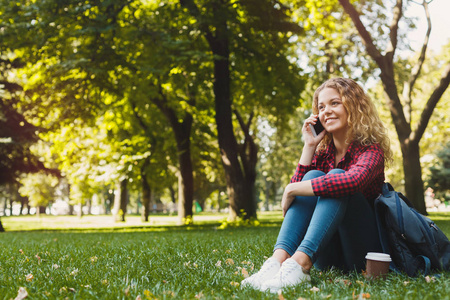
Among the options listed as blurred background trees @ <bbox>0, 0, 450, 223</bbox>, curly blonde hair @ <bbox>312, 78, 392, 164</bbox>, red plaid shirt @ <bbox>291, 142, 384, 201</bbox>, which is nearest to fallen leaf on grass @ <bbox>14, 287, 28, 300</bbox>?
red plaid shirt @ <bbox>291, 142, 384, 201</bbox>

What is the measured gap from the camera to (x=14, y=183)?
18188 mm

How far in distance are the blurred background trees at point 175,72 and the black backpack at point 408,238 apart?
8473 millimetres

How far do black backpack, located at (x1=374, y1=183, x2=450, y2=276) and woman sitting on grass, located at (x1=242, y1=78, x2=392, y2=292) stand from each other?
91mm

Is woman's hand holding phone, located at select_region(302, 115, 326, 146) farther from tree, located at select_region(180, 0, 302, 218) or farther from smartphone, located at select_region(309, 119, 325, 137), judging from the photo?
tree, located at select_region(180, 0, 302, 218)

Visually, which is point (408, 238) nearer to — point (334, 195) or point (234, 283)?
point (334, 195)

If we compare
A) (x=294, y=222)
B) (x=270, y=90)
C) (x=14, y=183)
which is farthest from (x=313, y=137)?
(x=14, y=183)

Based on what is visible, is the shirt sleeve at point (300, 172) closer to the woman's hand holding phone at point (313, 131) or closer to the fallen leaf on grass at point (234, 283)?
the woman's hand holding phone at point (313, 131)

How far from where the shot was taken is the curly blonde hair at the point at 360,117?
3.28m

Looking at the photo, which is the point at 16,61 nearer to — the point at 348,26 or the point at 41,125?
the point at 41,125

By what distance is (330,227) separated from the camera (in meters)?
2.99

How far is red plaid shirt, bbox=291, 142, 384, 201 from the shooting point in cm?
296

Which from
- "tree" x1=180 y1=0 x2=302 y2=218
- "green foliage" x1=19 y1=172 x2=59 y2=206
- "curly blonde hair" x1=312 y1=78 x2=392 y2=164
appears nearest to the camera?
"curly blonde hair" x1=312 y1=78 x2=392 y2=164

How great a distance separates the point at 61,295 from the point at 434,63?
36.5 m

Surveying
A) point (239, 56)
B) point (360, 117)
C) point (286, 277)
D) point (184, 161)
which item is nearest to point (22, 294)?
point (286, 277)
